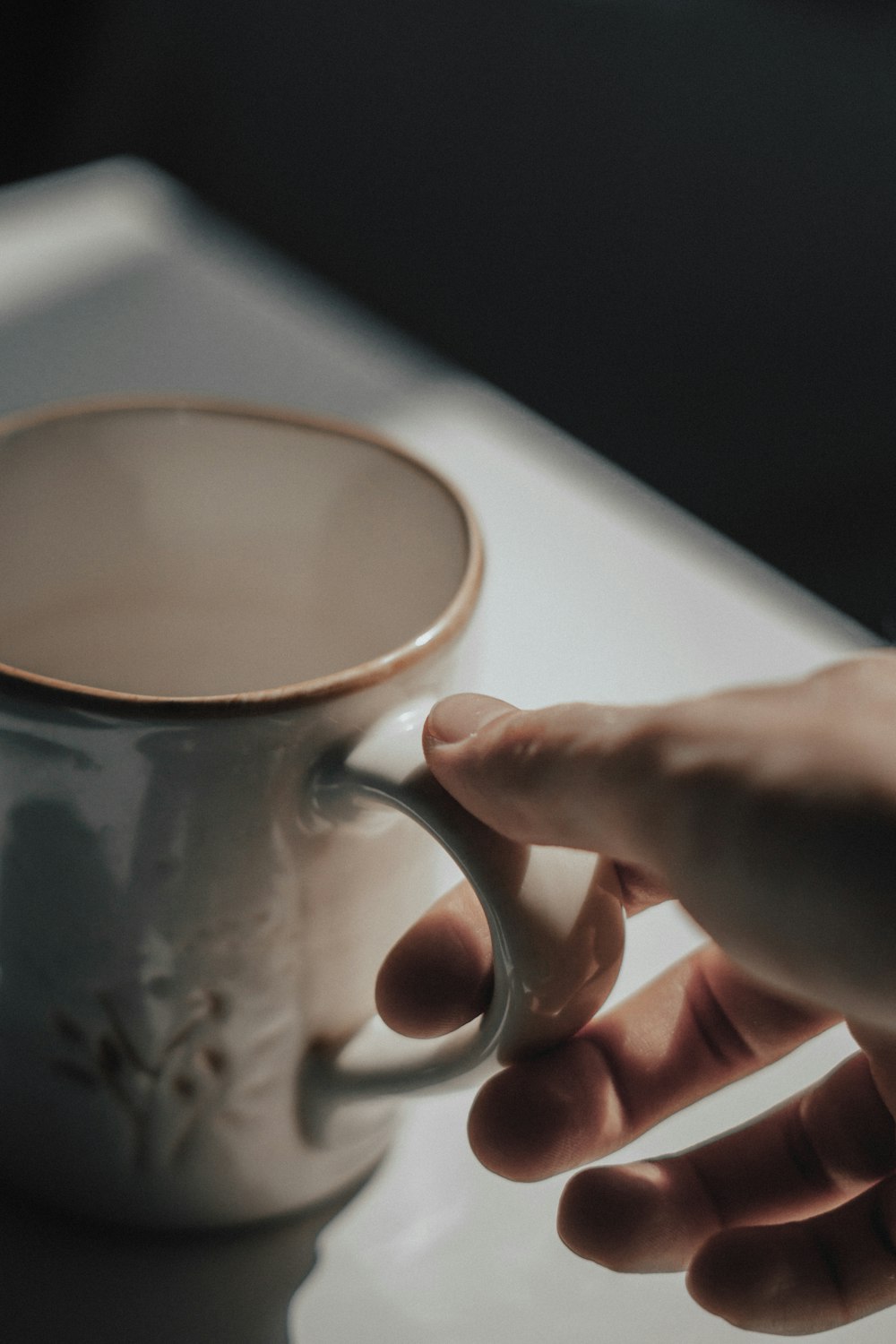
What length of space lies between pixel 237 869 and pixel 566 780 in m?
0.08

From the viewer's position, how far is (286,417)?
427mm

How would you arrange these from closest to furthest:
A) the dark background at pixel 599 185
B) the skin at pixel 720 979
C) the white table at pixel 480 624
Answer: the skin at pixel 720 979
the white table at pixel 480 624
the dark background at pixel 599 185

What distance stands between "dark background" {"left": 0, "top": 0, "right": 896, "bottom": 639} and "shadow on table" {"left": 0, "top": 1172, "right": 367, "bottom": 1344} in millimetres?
959

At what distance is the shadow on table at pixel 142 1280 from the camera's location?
14.2 inches

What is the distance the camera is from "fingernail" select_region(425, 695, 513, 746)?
307 millimetres

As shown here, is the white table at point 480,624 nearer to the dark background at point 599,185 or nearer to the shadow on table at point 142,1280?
the shadow on table at point 142,1280

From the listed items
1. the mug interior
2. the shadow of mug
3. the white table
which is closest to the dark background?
the white table

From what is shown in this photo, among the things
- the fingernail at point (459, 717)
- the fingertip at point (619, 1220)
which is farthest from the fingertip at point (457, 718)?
Answer: the fingertip at point (619, 1220)

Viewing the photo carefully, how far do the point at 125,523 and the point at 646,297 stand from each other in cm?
122

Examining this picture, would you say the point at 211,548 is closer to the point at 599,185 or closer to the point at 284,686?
the point at 284,686

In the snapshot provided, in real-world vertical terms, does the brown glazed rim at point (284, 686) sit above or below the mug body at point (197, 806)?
above

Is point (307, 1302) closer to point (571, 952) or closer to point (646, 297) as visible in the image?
point (571, 952)

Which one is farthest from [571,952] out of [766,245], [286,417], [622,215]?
[622,215]

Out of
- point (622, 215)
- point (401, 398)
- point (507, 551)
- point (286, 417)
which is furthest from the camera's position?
point (622, 215)
